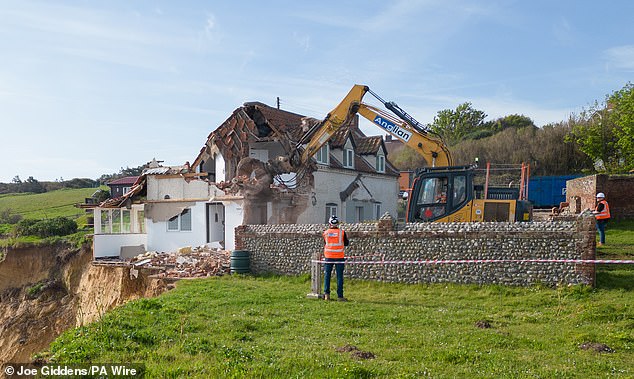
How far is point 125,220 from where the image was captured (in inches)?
1282

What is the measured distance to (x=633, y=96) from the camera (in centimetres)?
3234

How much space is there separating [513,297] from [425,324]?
4209 mm

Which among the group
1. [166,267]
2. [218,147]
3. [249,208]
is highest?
[218,147]

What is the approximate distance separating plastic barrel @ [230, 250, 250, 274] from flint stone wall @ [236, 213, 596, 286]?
124 cm

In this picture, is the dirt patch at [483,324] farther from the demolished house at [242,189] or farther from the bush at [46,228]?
the bush at [46,228]

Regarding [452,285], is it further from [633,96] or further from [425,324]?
[633,96]

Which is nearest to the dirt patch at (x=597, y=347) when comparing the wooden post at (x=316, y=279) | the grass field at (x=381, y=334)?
the grass field at (x=381, y=334)

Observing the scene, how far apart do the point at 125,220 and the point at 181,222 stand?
623 cm

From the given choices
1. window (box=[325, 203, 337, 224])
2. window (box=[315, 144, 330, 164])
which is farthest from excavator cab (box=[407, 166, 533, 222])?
window (box=[325, 203, 337, 224])

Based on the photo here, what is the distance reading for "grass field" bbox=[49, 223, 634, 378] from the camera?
7422 mm

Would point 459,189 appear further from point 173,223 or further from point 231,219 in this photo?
point 173,223

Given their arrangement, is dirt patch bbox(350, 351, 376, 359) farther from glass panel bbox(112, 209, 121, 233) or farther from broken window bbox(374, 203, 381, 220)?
glass panel bbox(112, 209, 121, 233)

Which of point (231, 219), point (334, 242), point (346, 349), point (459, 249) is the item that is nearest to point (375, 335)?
point (346, 349)

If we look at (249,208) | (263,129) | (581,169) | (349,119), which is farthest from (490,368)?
(581,169)
